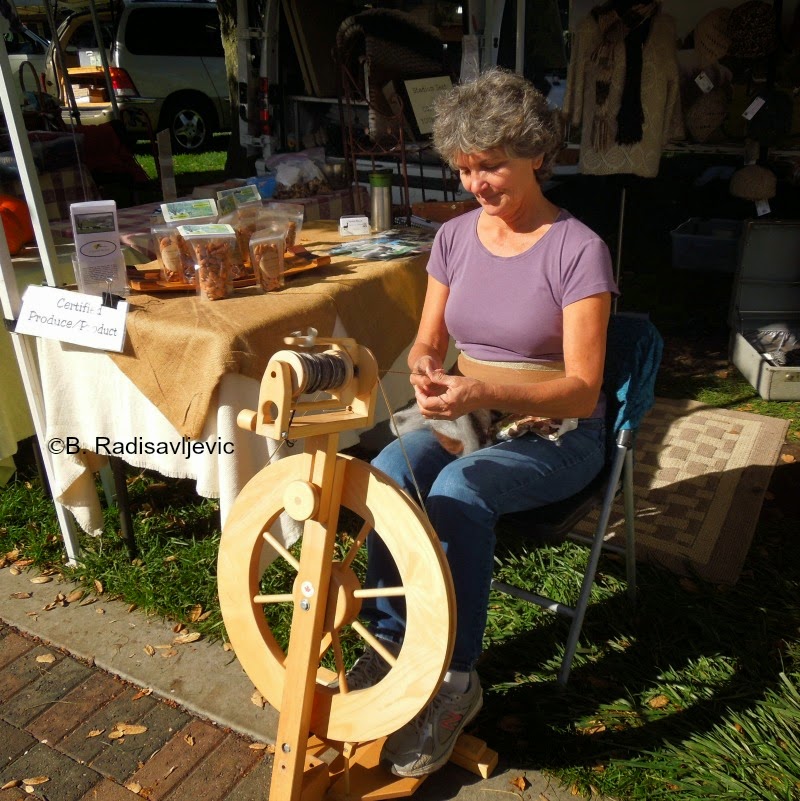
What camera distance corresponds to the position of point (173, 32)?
448 inches

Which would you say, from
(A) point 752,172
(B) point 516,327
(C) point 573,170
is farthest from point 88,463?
(C) point 573,170

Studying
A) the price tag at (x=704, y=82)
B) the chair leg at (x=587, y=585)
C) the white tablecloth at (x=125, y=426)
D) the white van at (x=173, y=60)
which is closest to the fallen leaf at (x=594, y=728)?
the chair leg at (x=587, y=585)

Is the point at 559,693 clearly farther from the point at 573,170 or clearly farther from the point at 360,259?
the point at 573,170

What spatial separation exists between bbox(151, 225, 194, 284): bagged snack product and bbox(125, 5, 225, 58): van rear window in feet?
32.5

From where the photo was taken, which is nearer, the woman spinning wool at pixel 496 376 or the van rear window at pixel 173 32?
the woman spinning wool at pixel 496 376

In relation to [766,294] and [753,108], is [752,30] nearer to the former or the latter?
[753,108]

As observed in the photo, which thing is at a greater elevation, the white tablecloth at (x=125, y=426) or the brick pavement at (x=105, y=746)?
the white tablecloth at (x=125, y=426)

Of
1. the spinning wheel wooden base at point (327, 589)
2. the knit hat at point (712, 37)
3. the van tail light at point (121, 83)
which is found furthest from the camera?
the van tail light at point (121, 83)


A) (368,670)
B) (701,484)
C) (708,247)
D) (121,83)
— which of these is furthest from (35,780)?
(121,83)

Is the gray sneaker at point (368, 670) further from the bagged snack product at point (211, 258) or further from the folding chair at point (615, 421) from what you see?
the bagged snack product at point (211, 258)

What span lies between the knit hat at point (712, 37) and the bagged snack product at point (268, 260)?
10.9ft

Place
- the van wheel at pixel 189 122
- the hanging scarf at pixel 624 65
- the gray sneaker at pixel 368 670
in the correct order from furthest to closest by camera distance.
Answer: the van wheel at pixel 189 122 < the hanging scarf at pixel 624 65 < the gray sneaker at pixel 368 670

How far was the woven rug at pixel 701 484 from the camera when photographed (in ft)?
9.27

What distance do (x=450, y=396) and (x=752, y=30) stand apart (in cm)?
377
